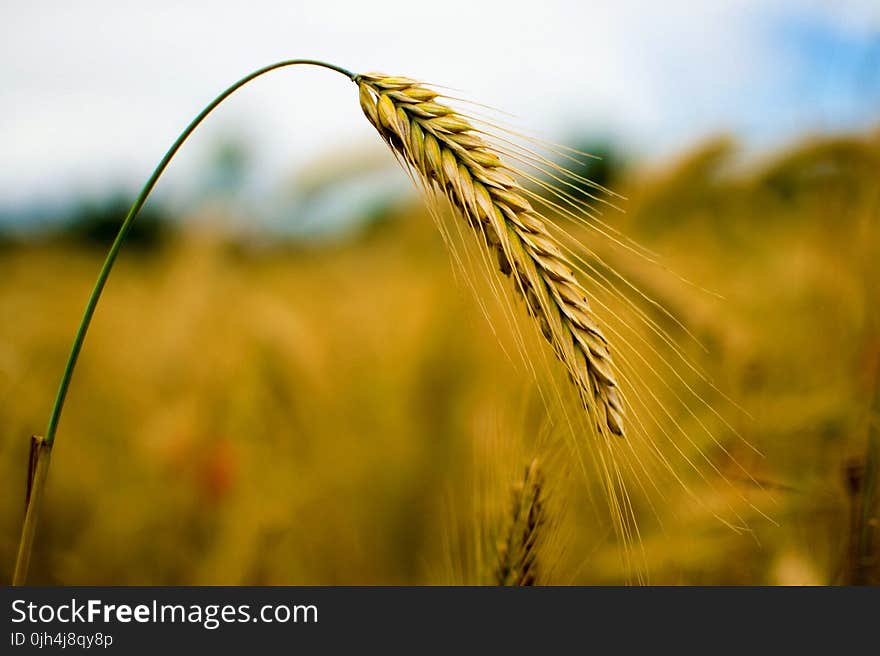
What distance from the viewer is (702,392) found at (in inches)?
60.6

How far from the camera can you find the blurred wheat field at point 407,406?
1354 millimetres

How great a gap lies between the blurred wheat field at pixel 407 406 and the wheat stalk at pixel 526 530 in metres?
0.12

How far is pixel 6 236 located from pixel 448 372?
3053 millimetres

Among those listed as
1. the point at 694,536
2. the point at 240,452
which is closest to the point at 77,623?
the point at 240,452

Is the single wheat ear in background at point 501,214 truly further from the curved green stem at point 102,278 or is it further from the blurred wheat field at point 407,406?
the blurred wheat field at point 407,406

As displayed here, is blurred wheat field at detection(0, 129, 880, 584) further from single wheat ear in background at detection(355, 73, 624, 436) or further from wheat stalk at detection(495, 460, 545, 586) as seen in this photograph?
single wheat ear in background at detection(355, 73, 624, 436)

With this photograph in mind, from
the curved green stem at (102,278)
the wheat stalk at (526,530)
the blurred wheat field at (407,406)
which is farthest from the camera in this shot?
the blurred wheat field at (407,406)

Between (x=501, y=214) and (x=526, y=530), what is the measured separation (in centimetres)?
47

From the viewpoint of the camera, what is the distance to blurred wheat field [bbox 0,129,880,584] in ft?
4.44

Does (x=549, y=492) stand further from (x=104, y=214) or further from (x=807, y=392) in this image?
(x=104, y=214)

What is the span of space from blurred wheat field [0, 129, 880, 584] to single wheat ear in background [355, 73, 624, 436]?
1.50 feet

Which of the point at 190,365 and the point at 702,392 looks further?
the point at 190,365

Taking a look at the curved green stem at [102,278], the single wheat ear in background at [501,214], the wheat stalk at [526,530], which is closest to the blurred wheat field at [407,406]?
the wheat stalk at [526,530]

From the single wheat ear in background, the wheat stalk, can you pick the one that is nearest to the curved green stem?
the single wheat ear in background
